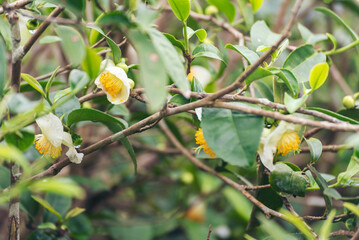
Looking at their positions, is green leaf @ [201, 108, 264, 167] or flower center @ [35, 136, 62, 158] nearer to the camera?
green leaf @ [201, 108, 264, 167]

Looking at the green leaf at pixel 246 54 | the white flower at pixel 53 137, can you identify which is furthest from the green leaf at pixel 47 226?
the green leaf at pixel 246 54

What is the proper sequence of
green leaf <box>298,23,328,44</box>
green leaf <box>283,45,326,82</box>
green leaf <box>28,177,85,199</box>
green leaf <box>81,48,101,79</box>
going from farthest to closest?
green leaf <box>298,23,328,44</box>
green leaf <box>283,45,326,82</box>
green leaf <box>81,48,101,79</box>
green leaf <box>28,177,85,199</box>

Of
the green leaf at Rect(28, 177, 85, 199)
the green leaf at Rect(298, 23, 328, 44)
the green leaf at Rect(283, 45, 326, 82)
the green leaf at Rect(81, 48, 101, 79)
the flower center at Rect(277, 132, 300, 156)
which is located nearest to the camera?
the green leaf at Rect(28, 177, 85, 199)

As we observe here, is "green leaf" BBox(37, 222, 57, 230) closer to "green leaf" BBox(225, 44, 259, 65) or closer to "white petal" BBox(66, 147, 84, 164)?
"white petal" BBox(66, 147, 84, 164)

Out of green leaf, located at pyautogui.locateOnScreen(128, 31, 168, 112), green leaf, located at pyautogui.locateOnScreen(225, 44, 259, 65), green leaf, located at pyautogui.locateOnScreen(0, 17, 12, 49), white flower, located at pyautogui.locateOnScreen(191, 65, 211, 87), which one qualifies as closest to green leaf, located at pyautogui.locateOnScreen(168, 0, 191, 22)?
green leaf, located at pyautogui.locateOnScreen(225, 44, 259, 65)

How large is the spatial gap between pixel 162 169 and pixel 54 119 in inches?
34.1

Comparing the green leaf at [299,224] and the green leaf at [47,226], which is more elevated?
the green leaf at [299,224]

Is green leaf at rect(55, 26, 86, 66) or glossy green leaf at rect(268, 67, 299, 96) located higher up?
green leaf at rect(55, 26, 86, 66)

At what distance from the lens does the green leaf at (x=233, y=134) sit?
535 millimetres

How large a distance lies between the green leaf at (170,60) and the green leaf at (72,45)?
0.31 feet

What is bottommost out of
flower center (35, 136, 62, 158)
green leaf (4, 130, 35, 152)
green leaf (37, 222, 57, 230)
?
green leaf (37, 222, 57, 230)

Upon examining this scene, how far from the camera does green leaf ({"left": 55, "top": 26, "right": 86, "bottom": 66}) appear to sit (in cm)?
48

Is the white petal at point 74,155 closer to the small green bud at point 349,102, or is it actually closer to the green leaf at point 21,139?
the green leaf at point 21,139

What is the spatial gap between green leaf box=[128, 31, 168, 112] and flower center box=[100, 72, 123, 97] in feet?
0.68
